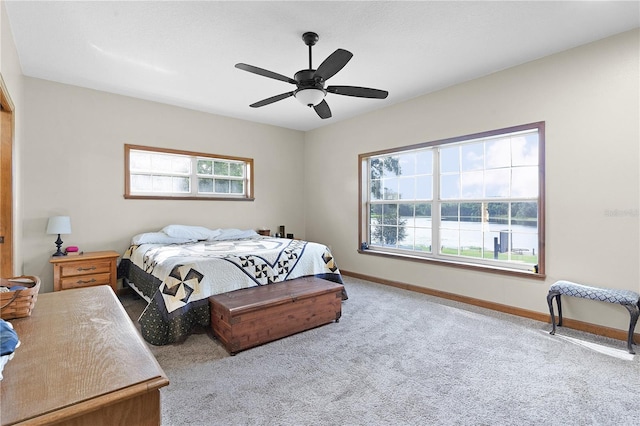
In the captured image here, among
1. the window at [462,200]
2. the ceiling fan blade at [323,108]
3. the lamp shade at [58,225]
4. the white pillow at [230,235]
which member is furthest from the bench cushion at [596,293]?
the lamp shade at [58,225]

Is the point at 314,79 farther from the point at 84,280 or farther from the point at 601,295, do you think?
the point at 84,280

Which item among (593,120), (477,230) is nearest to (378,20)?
(593,120)

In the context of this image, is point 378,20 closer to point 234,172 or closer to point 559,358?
point 559,358

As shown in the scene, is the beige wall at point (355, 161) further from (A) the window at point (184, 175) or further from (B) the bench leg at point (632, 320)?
(B) the bench leg at point (632, 320)

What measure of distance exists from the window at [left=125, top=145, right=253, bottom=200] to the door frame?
1541mm

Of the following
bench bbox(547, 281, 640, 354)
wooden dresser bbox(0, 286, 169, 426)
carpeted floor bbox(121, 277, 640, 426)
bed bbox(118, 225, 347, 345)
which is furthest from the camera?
bed bbox(118, 225, 347, 345)

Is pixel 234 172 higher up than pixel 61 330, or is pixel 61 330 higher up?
pixel 234 172

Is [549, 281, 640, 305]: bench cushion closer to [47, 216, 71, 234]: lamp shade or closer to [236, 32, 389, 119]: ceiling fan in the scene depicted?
[236, 32, 389, 119]: ceiling fan

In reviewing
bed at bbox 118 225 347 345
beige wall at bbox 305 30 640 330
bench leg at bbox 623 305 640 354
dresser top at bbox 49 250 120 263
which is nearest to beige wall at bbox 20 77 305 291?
dresser top at bbox 49 250 120 263

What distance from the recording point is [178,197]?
491cm

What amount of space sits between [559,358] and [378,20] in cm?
312

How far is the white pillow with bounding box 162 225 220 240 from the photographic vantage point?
14.6 feet

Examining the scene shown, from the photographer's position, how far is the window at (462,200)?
11.7 ft

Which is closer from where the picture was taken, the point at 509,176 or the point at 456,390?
the point at 456,390
